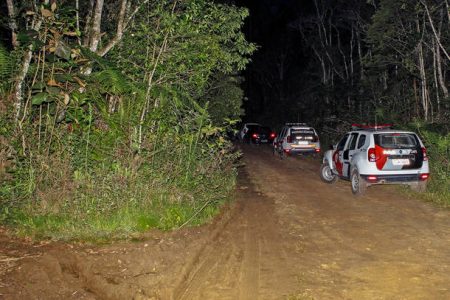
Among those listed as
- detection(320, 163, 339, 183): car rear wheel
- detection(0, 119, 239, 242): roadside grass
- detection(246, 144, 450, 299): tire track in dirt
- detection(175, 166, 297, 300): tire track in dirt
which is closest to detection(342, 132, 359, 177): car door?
detection(246, 144, 450, 299): tire track in dirt

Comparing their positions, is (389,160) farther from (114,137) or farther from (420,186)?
(114,137)

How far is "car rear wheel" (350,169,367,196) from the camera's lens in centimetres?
1195

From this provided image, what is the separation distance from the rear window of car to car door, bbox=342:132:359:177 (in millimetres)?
980

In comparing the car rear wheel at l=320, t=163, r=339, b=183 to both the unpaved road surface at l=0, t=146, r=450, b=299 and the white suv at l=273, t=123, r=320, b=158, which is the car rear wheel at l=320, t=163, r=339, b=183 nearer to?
the unpaved road surface at l=0, t=146, r=450, b=299

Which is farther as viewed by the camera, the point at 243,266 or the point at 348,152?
the point at 348,152

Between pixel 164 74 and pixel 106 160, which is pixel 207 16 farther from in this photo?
pixel 106 160

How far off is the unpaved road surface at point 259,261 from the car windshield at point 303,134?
1230 centimetres

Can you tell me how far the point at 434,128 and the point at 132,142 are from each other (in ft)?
38.8

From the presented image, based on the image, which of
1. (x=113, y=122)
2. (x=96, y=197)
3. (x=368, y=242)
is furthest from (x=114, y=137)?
(x=368, y=242)

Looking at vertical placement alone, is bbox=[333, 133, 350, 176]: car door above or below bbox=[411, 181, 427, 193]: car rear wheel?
above

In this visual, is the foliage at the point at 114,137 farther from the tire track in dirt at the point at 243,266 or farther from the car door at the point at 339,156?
the car door at the point at 339,156

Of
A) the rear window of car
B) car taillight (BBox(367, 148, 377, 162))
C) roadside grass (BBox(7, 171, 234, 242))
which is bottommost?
roadside grass (BBox(7, 171, 234, 242))

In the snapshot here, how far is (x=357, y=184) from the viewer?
12.2 metres

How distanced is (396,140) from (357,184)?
4.98 feet
